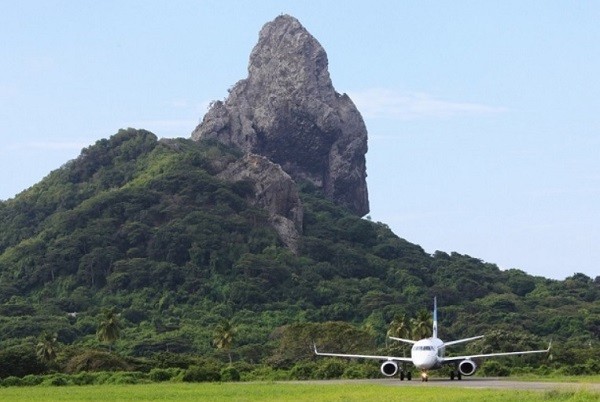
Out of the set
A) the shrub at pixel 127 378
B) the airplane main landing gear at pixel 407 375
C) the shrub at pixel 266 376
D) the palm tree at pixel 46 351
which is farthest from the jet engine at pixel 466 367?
the palm tree at pixel 46 351

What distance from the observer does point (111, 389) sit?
208ft

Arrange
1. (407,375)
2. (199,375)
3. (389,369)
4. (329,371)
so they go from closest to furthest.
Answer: (407,375), (389,369), (199,375), (329,371)

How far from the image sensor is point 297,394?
55844mm

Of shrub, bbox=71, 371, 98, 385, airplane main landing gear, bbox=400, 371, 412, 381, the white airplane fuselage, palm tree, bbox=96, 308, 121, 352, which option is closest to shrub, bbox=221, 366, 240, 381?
shrub, bbox=71, 371, 98, 385

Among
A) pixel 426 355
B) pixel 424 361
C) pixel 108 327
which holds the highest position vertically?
pixel 108 327

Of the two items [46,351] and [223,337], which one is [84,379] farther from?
[223,337]

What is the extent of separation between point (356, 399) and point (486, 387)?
11.8 m

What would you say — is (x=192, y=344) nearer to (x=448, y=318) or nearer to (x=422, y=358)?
(x=448, y=318)

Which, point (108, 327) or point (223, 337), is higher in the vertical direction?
point (108, 327)

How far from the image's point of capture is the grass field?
49594 millimetres

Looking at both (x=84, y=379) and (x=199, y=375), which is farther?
(x=199, y=375)

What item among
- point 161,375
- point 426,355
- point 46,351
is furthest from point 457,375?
point 46,351

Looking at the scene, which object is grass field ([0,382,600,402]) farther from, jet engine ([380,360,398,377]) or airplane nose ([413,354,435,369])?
jet engine ([380,360,398,377])

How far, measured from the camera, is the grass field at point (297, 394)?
49.6m
